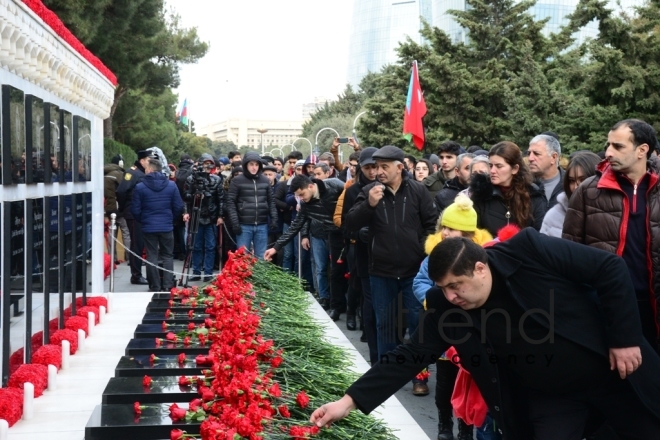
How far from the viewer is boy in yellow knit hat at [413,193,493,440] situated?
5.39 m

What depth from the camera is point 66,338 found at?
297 inches

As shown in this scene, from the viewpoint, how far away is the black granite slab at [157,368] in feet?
20.4

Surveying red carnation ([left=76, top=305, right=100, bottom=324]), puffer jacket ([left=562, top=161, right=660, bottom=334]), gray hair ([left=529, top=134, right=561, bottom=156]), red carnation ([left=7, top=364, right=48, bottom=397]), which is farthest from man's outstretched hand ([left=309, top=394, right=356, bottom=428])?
red carnation ([left=76, top=305, right=100, bottom=324])

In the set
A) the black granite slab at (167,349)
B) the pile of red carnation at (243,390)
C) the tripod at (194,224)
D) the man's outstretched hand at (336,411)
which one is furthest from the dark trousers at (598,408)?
the tripod at (194,224)

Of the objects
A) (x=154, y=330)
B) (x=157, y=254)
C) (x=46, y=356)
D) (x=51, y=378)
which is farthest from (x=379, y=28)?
(x=51, y=378)

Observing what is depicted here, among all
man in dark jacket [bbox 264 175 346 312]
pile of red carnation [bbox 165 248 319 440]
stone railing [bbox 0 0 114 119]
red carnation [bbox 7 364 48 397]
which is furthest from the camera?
man in dark jacket [bbox 264 175 346 312]

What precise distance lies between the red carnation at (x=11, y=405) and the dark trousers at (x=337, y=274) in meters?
5.82

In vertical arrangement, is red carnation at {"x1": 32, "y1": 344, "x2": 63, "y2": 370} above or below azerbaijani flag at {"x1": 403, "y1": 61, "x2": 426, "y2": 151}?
below

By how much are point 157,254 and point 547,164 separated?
7638 millimetres

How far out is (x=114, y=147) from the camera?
105 ft

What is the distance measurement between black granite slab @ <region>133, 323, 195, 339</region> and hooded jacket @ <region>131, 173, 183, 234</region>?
471 cm

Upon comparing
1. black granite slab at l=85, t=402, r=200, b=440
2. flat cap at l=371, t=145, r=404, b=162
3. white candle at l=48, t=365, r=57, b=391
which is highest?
flat cap at l=371, t=145, r=404, b=162

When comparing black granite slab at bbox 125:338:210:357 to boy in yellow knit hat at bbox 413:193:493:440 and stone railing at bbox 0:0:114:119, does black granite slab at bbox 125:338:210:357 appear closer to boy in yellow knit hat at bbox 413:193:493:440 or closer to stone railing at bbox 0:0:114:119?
boy in yellow knit hat at bbox 413:193:493:440

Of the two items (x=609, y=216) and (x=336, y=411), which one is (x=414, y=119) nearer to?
(x=609, y=216)
